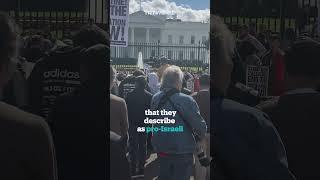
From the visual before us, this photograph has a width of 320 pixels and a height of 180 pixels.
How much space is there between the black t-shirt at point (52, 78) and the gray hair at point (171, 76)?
1.66ft

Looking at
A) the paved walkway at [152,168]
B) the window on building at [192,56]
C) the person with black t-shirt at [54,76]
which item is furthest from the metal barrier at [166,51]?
the paved walkway at [152,168]

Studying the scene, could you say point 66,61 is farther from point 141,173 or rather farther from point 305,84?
point 305,84

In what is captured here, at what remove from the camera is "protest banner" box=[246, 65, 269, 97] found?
3.02 m

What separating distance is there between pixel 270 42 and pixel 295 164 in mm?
730

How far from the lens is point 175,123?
297cm

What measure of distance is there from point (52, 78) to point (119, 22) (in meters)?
0.51

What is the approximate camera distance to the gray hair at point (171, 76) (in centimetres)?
295

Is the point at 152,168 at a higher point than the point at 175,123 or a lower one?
lower

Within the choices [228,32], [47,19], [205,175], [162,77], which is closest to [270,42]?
[228,32]

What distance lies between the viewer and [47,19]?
9.86ft

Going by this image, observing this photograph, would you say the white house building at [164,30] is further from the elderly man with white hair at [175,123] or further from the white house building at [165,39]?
the elderly man with white hair at [175,123]

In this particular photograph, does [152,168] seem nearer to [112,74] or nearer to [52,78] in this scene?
[112,74]

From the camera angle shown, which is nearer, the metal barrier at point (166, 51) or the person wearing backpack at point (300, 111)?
the metal barrier at point (166, 51)

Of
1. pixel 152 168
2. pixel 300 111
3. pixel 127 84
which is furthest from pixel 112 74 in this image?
pixel 300 111
